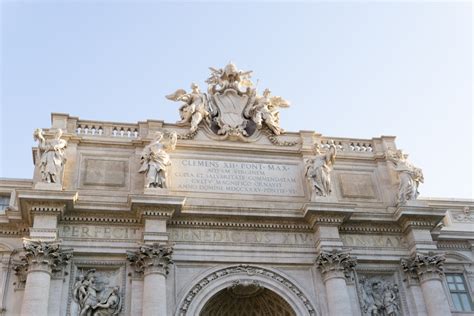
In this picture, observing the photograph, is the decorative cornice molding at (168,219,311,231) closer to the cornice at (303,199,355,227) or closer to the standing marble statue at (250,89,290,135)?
the cornice at (303,199,355,227)

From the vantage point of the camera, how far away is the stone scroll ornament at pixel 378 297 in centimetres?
2098

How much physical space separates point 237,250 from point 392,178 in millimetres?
7157

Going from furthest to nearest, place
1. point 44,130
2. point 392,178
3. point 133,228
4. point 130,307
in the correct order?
point 392,178 < point 44,130 < point 133,228 < point 130,307

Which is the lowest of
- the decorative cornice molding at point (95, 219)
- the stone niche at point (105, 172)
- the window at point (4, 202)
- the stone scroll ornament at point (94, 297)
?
the stone scroll ornament at point (94, 297)

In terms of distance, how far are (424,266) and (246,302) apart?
634 centimetres

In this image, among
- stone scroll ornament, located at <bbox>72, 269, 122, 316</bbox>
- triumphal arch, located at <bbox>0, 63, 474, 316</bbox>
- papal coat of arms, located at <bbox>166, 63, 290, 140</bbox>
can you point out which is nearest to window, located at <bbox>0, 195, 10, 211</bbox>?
triumphal arch, located at <bbox>0, 63, 474, 316</bbox>

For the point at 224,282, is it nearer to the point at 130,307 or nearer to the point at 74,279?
the point at 130,307

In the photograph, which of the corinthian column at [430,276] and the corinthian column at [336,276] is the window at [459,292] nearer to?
the corinthian column at [430,276]

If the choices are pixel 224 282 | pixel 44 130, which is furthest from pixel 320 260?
pixel 44 130

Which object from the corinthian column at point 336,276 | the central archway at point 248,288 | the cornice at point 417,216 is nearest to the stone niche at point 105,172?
the central archway at point 248,288

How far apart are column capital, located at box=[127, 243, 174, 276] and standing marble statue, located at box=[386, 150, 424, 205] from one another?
889cm

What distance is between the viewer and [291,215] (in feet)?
71.5

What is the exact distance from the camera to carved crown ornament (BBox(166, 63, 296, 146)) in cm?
2406

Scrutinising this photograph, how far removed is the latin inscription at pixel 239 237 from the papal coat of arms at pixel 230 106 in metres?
4.27
